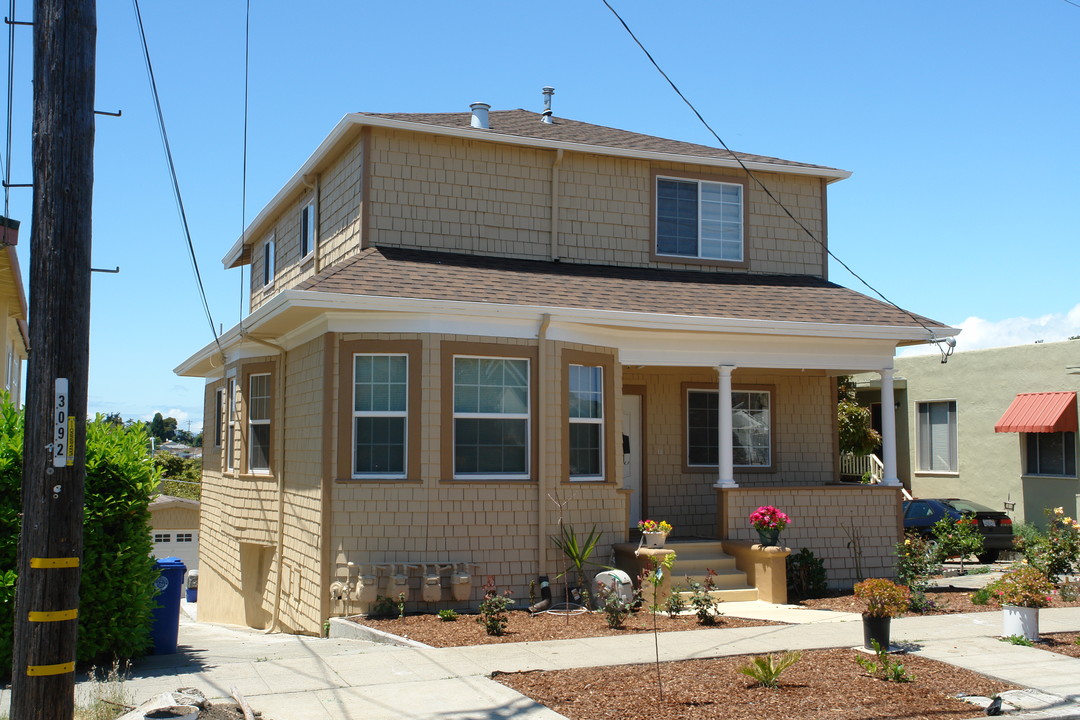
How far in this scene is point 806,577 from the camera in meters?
Result: 13.6

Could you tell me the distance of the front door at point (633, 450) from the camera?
15430 millimetres

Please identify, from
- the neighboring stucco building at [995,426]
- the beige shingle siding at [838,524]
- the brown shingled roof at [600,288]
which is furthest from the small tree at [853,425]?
the beige shingle siding at [838,524]

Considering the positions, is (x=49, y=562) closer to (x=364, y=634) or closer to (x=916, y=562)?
(x=364, y=634)

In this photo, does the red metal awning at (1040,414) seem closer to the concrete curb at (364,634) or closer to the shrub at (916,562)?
the shrub at (916,562)

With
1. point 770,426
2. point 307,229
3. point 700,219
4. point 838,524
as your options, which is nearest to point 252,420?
point 307,229

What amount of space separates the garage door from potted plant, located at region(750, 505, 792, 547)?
78.8ft

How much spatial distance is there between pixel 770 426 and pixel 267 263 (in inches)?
403

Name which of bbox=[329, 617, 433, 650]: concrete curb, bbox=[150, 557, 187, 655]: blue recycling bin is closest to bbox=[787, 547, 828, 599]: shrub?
bbox=[329, 617, 433, 650]: concrete curb

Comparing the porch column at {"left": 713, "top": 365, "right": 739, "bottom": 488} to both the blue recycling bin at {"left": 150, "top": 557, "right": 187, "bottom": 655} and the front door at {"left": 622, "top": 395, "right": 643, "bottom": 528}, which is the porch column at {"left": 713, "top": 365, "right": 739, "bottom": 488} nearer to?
the front door at {"left": 622, "top": 395, "right": 643, "bottom": 528}

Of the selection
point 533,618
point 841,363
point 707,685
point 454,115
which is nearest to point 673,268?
point 841,363

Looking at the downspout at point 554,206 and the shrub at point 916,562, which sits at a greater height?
the downspout at point 554,206

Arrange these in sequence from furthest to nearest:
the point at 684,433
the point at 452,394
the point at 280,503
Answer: the point at 684,433
the point at 280,503
the point at 452,394

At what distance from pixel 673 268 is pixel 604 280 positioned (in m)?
1.90

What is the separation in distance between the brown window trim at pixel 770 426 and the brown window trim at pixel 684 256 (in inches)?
77.5
